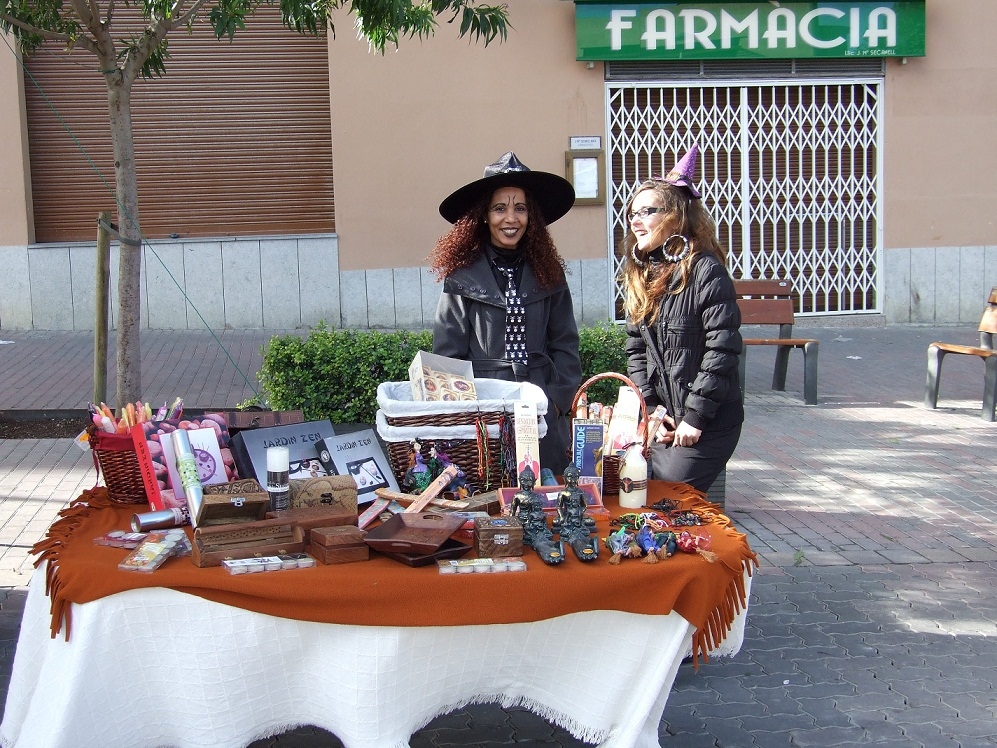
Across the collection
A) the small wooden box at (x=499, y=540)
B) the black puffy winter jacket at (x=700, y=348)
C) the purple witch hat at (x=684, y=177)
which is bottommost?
the small wooden box at (x=499, y=540)

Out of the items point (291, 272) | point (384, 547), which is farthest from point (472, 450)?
point (291, 272)

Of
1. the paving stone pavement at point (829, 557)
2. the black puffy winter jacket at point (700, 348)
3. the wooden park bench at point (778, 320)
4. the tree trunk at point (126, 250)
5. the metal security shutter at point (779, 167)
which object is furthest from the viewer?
Result: the metal security shutter at point (779, 167)

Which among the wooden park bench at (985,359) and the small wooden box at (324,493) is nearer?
the small wooden box at (324,493)

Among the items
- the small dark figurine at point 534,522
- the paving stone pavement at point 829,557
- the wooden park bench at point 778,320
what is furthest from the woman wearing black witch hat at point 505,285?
the wooden park bench at point 778,320

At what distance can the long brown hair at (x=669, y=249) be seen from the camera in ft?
12.1

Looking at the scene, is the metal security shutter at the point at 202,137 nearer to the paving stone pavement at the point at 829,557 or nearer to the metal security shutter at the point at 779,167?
the paving stone pavement at the point at 829,557

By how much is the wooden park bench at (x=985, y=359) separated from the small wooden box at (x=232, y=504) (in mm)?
6742

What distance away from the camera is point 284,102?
11820 millimetres

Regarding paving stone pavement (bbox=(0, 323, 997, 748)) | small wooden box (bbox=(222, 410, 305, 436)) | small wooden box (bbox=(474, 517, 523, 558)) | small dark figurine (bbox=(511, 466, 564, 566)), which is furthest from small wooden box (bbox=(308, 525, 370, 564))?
paving stone pavement (bbox=(0, 323, 997, 748))

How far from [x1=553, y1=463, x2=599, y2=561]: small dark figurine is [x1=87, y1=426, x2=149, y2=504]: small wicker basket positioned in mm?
1255

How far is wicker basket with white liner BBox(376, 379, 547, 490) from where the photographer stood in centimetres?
296

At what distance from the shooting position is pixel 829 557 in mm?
4949

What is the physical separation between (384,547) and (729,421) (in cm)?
167

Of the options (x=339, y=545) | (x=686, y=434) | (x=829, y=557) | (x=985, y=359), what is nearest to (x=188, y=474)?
(x=339, y=545)
